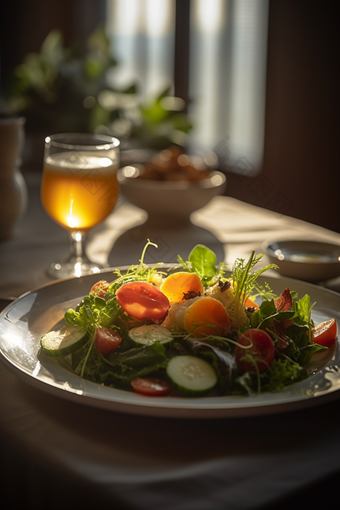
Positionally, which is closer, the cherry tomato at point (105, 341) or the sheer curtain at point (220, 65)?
the cherry tomato at point (105, 341)

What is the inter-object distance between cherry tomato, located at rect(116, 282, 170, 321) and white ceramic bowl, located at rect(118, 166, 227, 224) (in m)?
0.92

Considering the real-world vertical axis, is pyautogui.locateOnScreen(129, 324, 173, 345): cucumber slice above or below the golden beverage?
below

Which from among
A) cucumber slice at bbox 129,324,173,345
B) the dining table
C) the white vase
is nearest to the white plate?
the dining table

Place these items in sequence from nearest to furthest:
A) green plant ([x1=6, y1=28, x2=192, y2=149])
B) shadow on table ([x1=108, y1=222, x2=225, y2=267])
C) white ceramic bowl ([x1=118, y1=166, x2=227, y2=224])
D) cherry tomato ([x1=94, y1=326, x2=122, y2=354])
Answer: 1. cherry tomato ([x1=94, y1=326, x2=122, y2=354])
2. shadow on table ([x1=108, y1=222, x2=225, y2=267])
3. white ceramic bowl ([x1=118, y1=166, x2=227, y2=224])
4. green plant ([x1=6, y1=28, x2=192, y2=149])

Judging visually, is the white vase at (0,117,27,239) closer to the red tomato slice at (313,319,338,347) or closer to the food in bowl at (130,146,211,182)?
the food in bowl at (130,146,211,182)

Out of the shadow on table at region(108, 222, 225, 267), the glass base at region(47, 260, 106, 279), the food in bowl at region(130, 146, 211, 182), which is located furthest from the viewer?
the food in bowl at region(130, 146, 211, 182)

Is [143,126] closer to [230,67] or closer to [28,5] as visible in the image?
[230,67]

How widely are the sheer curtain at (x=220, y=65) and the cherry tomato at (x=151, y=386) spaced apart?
3.96 m

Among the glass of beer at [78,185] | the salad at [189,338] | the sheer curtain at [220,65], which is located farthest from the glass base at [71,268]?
the sheer curtain at [220,65]

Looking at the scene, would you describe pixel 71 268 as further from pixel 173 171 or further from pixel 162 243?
pixel 173 171

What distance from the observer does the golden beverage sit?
4.75ft

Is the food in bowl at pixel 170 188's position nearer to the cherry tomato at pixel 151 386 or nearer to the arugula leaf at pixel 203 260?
the arugula leaf at pixel 203 260

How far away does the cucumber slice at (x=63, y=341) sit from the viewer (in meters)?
0.83

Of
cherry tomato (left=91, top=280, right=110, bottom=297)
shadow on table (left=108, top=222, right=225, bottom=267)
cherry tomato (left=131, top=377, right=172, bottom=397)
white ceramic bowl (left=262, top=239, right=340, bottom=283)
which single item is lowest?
shadow on table (left=108, top=222, right=225, bottom=267)
